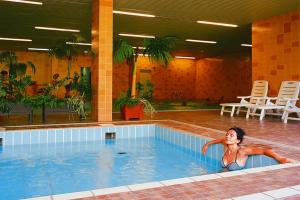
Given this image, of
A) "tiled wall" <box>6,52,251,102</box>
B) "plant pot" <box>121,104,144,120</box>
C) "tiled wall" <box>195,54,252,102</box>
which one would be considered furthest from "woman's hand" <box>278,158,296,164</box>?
"tiled wall" <box>6,52,251,102</box>

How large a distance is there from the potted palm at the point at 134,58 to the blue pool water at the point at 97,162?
1.22 m

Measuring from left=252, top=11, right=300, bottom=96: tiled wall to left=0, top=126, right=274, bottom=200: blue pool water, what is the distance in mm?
4676

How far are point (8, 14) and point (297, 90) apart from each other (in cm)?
846

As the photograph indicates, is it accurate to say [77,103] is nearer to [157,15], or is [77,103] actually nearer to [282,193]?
[157,15]

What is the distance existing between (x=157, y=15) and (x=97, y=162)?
5948 millimetres

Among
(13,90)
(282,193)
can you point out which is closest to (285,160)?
(282,193)

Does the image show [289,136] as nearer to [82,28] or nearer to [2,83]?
[2,83]

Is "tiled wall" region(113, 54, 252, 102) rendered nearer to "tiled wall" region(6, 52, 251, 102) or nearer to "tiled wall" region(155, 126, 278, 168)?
"tiled wall" region(6, 52, 251, 102)

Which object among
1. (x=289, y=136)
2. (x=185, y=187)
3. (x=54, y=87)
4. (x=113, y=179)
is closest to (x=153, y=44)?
(x=54, y=87)

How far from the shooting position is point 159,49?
8320 mm

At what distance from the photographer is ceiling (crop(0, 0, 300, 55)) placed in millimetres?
8133

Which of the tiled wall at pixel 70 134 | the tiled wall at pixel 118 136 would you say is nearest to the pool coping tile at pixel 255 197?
the tiled wall at pixel 118 136

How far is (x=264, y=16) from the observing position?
31.1ft

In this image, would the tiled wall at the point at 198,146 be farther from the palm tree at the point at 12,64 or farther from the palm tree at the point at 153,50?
the palm tree at the point at 12,64
